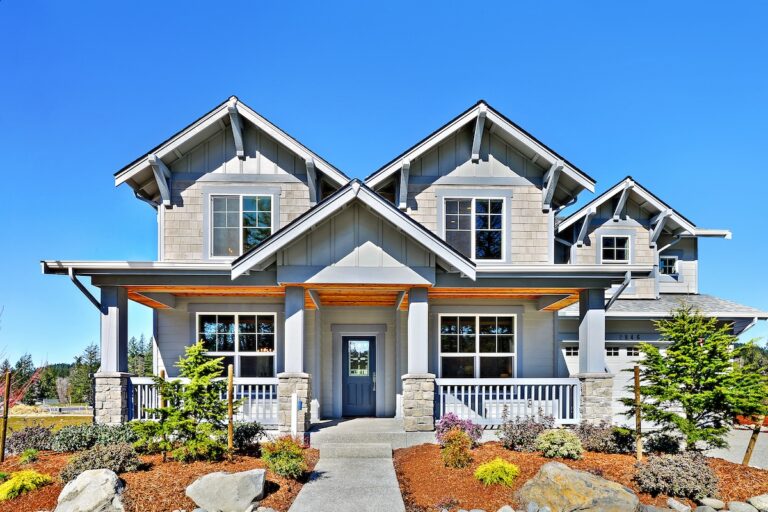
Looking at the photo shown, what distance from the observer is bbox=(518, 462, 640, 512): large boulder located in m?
6.45

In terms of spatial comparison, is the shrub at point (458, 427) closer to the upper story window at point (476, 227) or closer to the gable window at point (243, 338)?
the upper story window at point (476, 227)

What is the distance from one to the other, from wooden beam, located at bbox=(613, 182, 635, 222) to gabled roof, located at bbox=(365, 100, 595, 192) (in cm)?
353

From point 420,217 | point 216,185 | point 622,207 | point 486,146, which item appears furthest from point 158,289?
point 622,207

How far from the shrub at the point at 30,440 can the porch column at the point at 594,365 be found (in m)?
9.93

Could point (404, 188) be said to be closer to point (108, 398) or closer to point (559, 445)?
point (559, 445)

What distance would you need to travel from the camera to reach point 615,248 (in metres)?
15.9

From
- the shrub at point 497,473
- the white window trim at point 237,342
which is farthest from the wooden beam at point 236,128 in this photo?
the shrub at point 497,473

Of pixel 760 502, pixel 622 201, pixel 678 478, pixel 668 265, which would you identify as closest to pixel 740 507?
pixel 760 502

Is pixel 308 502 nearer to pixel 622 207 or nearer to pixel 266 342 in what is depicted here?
pixel 266 342

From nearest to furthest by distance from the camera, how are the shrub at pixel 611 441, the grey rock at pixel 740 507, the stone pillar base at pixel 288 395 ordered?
the grey rock at pixel 740 507 < the shrub at pixel 611 441 < the stone pillar base at pixel 288 395

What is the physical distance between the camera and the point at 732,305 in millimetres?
15570

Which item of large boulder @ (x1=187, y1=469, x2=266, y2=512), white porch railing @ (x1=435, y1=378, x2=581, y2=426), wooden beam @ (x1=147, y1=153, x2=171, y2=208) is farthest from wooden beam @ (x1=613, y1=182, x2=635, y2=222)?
large boulder @ (x1=187, y1=469, x2=266, y2=512)

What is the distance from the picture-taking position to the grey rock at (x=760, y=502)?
→ 6.82 meters

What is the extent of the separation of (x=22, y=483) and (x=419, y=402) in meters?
6.24
